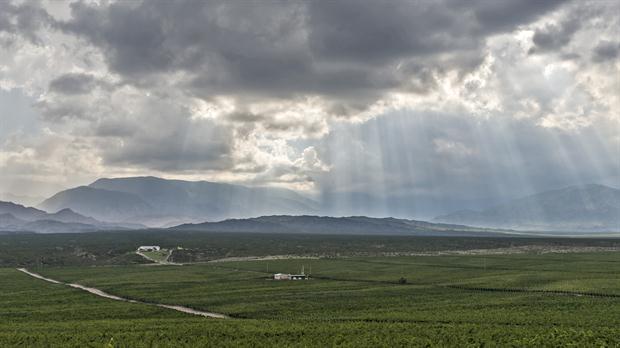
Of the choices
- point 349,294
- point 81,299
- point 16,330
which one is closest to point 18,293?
point 81,299

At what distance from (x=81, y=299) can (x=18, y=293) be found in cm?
1604

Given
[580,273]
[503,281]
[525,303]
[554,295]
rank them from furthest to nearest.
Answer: [580,273] < [503,281] < [554,295] < [525,303]

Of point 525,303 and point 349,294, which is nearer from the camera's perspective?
point 525,303

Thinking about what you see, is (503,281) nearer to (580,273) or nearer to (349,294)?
(580,273)

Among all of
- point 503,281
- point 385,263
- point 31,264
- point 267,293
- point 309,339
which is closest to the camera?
point 309,339

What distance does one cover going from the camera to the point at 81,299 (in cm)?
9062

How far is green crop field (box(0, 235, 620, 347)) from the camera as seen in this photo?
53938 mm

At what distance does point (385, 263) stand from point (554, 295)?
77743 millimetres

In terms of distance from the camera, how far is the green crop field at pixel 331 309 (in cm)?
5394

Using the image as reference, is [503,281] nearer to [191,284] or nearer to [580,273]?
[580,273]

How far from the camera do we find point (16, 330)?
2375 inches

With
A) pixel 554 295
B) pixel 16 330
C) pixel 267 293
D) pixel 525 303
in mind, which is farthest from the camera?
pixel 267 293

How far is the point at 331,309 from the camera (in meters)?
76.3

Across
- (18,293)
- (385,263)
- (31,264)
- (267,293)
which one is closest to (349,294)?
(267,293)
